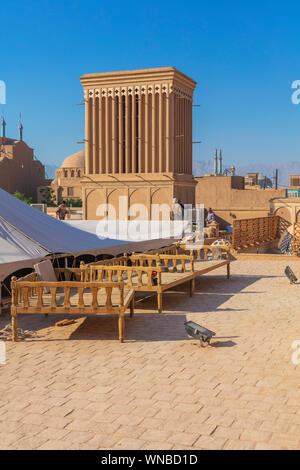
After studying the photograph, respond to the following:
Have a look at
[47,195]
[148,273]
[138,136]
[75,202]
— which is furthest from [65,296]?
[75,202]

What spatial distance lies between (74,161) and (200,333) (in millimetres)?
93858

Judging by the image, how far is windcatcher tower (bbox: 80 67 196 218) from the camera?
38.4 m

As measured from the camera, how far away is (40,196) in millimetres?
85250

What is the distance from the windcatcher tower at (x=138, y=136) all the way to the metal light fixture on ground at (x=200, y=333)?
31711 mm

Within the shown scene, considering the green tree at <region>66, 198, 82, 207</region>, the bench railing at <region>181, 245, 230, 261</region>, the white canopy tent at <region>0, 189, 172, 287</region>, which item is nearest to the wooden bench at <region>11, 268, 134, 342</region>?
the white canopy tent at <region>0, 189, 172, 287</region>

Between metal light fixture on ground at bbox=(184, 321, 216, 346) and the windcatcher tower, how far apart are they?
31.7 meters

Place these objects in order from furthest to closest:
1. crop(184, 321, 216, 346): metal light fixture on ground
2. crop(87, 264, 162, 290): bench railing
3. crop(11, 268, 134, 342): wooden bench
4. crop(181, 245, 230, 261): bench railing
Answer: crop(181, 245, 230, 261): bench railing < crop(87, 264, 162, 290): bench railing < crop(11, 268, 134, 342): wooden bench < crop(184, 321, 216, 346): metal light fixture on ground

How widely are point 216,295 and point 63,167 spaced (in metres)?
88.1

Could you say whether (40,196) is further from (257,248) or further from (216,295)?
(216,295)

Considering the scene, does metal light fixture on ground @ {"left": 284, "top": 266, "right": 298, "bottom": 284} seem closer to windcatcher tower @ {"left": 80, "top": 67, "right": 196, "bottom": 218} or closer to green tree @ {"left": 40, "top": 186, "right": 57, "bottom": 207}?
windcatcher tower @ {"left": 80, "top": 67, "right": 196, "bottom": 218}

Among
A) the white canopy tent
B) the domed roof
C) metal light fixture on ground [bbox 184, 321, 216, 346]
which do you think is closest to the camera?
metal light fixture on ground [bbox 184, 321, 216, 346]

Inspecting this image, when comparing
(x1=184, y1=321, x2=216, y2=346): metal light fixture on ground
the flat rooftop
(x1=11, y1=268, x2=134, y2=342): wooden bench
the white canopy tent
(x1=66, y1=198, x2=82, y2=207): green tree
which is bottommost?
the flat rooftop
